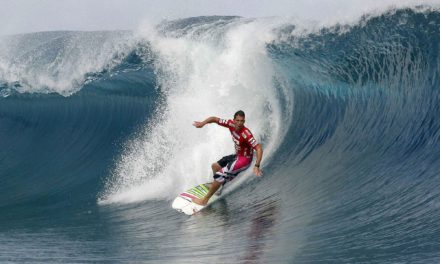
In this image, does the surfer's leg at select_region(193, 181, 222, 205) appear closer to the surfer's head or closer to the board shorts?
the board shorts

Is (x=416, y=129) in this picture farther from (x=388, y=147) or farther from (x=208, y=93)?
(x=208, y=93)

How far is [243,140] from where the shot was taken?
30.8ft

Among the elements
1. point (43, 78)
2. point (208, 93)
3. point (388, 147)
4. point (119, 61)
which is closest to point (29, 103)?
point (43, 78)

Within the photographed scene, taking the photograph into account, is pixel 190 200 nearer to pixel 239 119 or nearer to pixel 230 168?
pixel 230 168

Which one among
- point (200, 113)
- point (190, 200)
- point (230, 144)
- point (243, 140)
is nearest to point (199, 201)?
point (190, 200)

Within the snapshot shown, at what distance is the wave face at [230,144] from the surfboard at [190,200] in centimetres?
15

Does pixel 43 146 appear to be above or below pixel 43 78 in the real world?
below

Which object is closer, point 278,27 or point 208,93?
point 208,93

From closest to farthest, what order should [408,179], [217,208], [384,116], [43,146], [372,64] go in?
1. [408,179]
2. [217,208]
3. [384,116]
4. [372,64]
5. [43,146]

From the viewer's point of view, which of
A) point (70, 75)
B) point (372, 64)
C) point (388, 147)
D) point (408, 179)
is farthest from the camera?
point (70, 75)

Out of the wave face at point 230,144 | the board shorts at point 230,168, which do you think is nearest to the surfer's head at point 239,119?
the board shorts at point 230,168

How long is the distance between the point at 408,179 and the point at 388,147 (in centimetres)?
164

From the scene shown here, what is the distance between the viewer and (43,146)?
15.4m

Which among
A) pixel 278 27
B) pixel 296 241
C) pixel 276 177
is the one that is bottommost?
pixel 296 241
